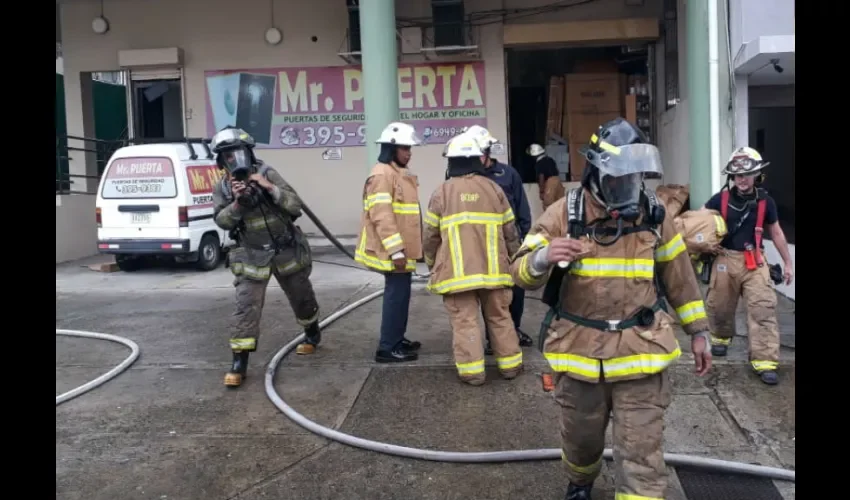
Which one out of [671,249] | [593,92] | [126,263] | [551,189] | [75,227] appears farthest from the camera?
[593,92]

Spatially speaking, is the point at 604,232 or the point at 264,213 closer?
the point at 604,232

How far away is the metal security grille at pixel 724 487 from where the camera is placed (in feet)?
12.1

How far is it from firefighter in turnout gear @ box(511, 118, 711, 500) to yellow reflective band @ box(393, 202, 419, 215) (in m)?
2.73

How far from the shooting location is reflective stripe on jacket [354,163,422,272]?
586cm

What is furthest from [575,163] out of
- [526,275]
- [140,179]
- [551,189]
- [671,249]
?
[526,275]

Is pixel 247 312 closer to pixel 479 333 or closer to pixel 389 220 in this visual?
pixel 389 220

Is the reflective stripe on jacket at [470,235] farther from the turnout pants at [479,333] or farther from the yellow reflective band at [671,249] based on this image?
the yellow reflective band at [671,249]

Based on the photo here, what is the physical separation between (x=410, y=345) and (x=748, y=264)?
274 cm

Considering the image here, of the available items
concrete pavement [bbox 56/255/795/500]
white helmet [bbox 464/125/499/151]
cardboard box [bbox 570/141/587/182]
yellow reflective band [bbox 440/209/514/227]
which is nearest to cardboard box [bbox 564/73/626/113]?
cardboard box [bbox 570/141/587/182]

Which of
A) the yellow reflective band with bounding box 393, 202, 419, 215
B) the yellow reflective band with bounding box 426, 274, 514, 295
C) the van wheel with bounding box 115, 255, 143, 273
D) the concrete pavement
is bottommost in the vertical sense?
the concrete pavement

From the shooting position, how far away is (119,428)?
16.0 ft

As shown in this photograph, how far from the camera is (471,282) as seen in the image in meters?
5.39

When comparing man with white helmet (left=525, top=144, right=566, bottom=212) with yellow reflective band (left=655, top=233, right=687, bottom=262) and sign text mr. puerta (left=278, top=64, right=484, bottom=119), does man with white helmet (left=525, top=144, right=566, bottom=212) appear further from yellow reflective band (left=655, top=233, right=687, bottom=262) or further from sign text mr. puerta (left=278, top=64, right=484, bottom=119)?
yellow reflective band (left=655, top=233, right=687, bottom=262)
